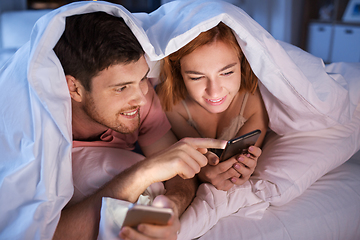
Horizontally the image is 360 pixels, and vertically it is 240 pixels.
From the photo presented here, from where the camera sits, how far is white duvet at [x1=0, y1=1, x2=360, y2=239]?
2.58 feet

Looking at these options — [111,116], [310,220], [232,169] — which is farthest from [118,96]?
[310,220]

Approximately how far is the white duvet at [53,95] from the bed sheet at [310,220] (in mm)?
100

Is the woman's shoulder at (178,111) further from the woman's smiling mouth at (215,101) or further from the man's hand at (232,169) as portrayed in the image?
the man's hand at (232,169)

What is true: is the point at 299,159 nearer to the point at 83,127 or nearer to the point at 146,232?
the point at 146,232

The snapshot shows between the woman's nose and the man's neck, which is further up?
the woman's nose

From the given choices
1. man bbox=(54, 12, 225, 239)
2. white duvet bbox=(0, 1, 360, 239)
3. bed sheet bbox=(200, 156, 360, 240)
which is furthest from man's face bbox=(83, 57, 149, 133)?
bed sheet bbox=(200, 156, 360, 240)

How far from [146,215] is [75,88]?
1.90 feet

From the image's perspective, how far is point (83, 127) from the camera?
1146 millimetres

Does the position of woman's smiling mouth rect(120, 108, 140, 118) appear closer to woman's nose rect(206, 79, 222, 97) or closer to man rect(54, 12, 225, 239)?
man rect(54, 12, 225, 239)

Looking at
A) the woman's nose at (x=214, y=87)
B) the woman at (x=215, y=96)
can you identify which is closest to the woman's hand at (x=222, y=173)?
the woman at (x=215, y=96)

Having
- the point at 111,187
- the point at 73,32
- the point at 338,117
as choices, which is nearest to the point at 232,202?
the point at 111,187

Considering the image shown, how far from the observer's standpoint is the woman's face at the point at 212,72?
1.06 m

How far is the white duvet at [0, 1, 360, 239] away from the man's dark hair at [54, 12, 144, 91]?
0.15 ft

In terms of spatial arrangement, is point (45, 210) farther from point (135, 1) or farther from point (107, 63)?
point (135, 1)
